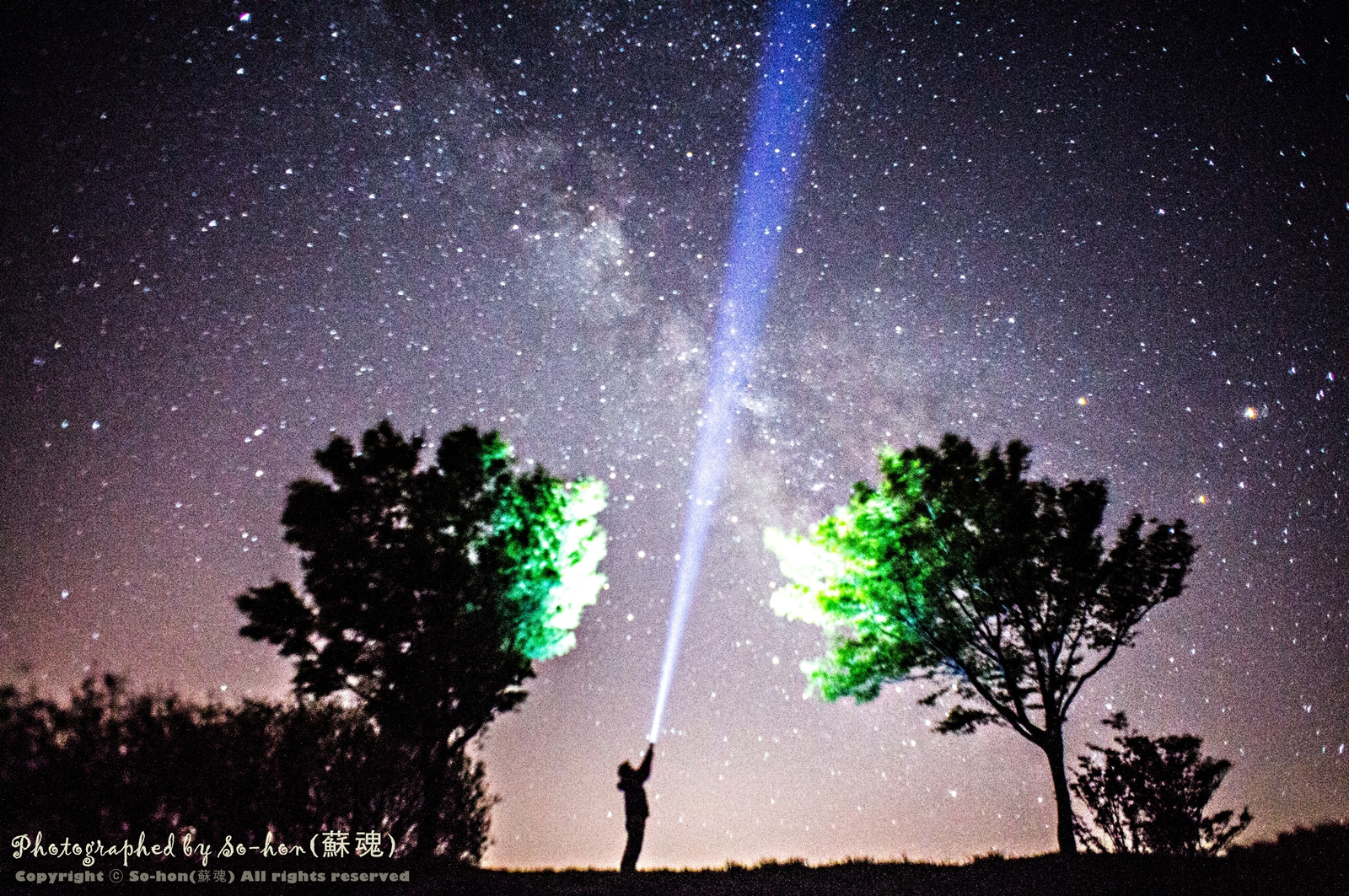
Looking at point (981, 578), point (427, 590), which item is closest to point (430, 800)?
point (427, 590)

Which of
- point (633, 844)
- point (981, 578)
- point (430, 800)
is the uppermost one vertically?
point (981, 578)

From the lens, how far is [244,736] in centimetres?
1120

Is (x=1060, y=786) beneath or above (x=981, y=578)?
beneath

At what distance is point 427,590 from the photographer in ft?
Answer: 42.7

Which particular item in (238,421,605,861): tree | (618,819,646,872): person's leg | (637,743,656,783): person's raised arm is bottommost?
(618,819,646,872): person's leg

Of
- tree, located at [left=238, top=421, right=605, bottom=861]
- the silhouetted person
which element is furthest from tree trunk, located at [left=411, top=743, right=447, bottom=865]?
the silhouetted person

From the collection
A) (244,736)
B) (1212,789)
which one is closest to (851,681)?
(1212,789)

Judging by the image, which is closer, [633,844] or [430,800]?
[633,844]

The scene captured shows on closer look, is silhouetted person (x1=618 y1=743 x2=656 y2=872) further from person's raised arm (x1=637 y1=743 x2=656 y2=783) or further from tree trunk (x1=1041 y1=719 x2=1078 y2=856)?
tree trunk (x1=1041 y1=719 x2=1078 y2=856)

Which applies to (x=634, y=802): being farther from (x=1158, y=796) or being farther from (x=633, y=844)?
(x=1158, y=796)

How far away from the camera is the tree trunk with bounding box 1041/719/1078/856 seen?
1113 cm

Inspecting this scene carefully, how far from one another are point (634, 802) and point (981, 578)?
874cm

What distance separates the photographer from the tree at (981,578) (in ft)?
41.0

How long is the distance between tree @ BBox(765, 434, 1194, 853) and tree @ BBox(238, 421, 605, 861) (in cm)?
728
